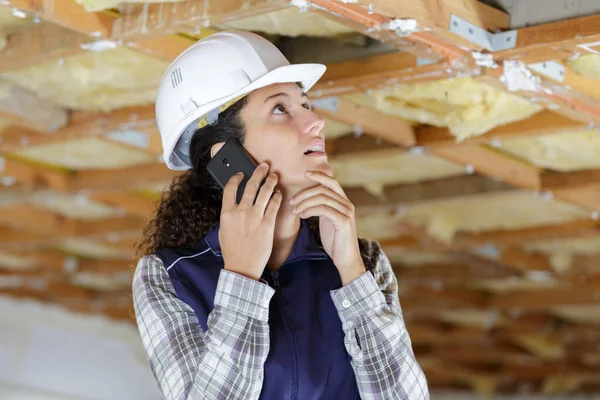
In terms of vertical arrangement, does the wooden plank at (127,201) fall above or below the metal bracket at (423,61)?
below

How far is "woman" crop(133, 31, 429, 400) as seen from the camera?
5.03ft

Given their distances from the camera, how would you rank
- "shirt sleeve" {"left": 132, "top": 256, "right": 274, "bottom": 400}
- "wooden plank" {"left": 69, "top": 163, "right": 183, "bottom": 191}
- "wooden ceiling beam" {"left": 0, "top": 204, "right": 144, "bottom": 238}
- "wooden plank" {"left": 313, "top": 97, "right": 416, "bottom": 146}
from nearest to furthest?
"shirt sleeve" {"left": 132, "top": 256, "right": 274, "bottom": 400}, "wooden plank" {"left": 313, "top": 97, "right": 416, "bottom": 146}, "wooden plank" {"left": 69, "top": 163, "right": 183, "bottom": 191}, "wooden ceiling beam" {"left": 0, "top": 204, "right": 144, "bottom": 238}

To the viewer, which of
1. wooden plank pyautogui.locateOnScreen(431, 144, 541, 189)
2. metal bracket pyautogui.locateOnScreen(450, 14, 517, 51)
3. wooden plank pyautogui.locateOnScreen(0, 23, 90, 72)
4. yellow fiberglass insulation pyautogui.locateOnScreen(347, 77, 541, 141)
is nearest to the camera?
metal bracket pyautogui.locateOnScreen(450, 14, 517, 51)

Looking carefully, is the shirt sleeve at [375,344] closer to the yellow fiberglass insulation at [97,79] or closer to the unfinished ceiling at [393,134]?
the unfinished ceiling at [393,134]

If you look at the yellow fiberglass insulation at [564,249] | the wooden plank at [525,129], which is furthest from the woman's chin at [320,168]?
the yellow fiberglass insulation at [564,249]

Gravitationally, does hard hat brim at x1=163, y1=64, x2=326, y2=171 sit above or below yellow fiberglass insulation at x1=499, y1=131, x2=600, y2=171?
above

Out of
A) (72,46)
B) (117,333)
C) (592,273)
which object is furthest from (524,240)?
(117,333)

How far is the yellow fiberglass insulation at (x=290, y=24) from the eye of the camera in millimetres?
2609

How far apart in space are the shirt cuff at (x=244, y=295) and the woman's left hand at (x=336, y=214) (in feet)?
0.58

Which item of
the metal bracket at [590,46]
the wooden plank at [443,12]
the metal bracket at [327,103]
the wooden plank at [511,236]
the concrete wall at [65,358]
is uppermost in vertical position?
the wooden plank at [443,12]

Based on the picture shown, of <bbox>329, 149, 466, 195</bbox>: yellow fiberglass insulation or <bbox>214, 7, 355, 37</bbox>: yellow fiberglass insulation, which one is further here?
<bbox>329, 149, 466, 195</bbox>: yellow fiberglass insulation

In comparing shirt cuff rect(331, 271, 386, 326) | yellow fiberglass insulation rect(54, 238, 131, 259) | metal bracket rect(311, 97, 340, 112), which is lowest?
yellow fiberglass insulation rect(54, 238, 131, 259)

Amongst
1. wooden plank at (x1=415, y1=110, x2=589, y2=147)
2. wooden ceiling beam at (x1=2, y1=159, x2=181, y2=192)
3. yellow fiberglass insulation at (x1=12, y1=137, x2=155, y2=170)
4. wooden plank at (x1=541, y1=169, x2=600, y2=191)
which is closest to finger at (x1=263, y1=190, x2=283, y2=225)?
wooden plank at (x1=415, y1=110, x2=589, y2=147)

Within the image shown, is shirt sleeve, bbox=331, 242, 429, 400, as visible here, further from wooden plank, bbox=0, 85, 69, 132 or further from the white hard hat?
wooden plank, bbox=0, 85, 69, 132
